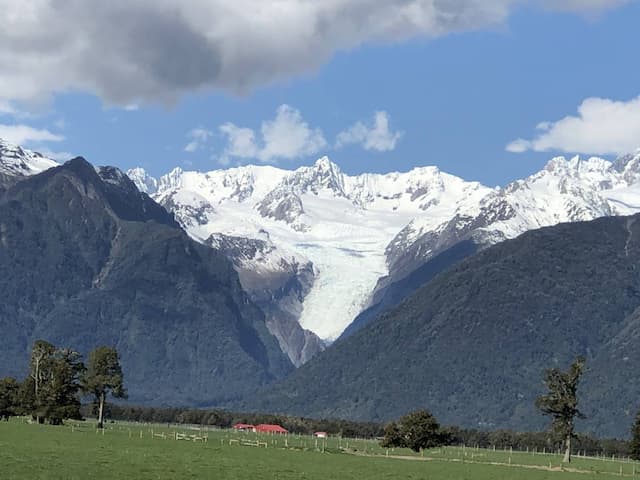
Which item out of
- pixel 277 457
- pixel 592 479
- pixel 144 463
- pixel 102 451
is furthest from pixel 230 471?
pixel 592 479

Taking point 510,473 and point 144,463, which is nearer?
point 144,463

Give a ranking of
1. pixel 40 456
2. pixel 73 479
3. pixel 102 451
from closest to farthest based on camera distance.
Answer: pixel 73 479 → pixel 40 456 → pixel 102 451

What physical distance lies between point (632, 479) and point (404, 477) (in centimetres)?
4286

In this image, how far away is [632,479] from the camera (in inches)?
6319

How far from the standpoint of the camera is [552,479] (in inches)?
5871

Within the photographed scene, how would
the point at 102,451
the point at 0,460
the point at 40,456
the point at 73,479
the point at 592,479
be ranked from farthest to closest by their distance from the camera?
the point at 592,479
the point at 102,451
the point at 40,456
the point at 0,460
the point at 73,479

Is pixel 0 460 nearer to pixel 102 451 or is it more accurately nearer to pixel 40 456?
pixel 40 456

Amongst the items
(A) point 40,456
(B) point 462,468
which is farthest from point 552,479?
(A) point 40,456

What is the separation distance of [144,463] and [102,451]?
20444 mm

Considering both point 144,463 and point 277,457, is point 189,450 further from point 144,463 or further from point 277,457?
point 144,463

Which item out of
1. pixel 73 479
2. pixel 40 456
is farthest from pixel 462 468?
pixel 73 479

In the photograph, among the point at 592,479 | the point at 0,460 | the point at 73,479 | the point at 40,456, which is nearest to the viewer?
the point at 73,479

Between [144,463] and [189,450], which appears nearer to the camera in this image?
[144,463]

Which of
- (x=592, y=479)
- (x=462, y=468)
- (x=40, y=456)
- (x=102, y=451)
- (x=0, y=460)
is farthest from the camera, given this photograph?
(x=462, y=468)
